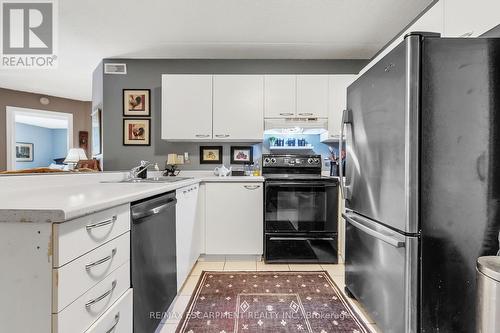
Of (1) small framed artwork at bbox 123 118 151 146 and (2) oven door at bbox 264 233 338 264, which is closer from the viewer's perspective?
(2) oven door at bbox 264 233 338 264

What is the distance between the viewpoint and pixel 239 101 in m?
2.85

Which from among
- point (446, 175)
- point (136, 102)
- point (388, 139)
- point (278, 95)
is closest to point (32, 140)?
point (136, 102)

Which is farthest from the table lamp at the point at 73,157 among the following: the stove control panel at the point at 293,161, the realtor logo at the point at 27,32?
the stove control panel at the point at 293,161

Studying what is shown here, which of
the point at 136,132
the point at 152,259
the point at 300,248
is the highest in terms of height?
the point at 136,132

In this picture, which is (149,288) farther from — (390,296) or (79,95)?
(79,95)

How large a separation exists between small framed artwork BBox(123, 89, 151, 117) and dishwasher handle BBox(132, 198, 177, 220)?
1.99 m

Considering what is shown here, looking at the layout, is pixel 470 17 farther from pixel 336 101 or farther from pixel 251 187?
pixel 251 187

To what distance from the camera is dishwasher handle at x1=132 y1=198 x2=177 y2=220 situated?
3.66ft

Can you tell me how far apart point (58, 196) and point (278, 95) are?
7.73 feet

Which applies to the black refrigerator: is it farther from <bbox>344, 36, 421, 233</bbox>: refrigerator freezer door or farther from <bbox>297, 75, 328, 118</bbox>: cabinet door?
<bbox>297, 75, 328, 118</bbox>: cabinet door

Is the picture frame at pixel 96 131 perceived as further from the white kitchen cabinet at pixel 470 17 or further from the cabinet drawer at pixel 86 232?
the white kitchen cabinet at pixel 470 17

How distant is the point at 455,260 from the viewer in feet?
3.90

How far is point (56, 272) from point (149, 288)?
2.18 ft

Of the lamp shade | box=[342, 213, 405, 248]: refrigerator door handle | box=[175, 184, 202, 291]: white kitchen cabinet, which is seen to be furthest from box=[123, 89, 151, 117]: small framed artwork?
box=[342, 213, 405, 248]: refrigerator door handle
